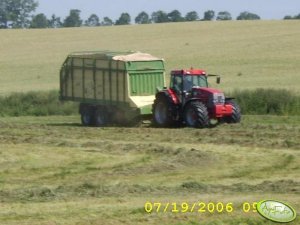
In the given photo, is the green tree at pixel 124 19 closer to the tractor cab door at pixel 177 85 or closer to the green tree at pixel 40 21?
the green tree at pixel 40 21

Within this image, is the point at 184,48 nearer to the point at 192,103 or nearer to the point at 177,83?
the point at 177,83

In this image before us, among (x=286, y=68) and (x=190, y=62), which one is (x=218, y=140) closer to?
(x=286, y=68)

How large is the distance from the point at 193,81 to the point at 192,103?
31.1 inches

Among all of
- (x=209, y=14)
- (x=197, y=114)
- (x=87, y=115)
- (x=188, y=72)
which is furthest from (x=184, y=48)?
(x=209, y=14)

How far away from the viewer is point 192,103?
2611cm

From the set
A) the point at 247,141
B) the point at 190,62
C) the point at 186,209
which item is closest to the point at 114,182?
the point at 186,209

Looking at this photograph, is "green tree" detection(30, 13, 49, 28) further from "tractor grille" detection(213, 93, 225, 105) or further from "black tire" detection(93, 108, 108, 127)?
"tractor grille" detection(213, 93, 225, 105)

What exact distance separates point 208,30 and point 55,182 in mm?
56125

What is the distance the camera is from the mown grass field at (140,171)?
40.0 feet

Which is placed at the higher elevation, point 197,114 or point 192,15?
point 197,114

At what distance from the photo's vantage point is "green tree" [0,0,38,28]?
113 metres

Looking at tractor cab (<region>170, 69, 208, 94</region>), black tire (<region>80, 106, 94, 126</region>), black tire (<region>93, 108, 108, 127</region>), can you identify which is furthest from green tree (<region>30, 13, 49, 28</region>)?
tractor cab (<region>170, 69, 208, 94</region>)
